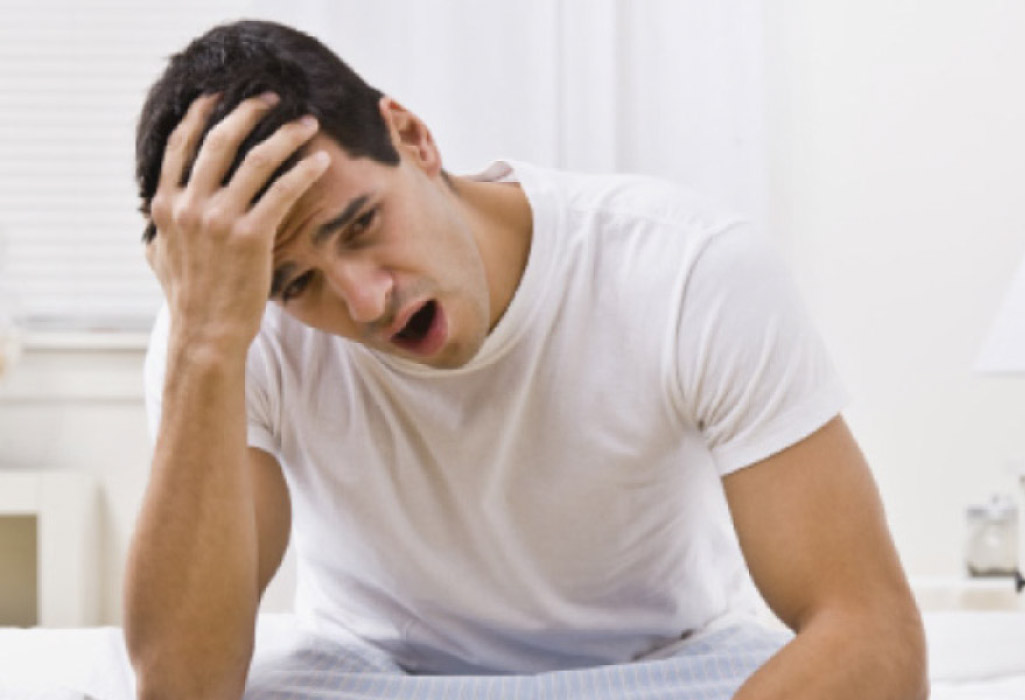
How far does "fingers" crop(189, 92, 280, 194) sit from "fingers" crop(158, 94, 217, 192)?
15mm

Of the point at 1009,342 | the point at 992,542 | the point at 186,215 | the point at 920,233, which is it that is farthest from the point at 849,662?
the point at 920,233

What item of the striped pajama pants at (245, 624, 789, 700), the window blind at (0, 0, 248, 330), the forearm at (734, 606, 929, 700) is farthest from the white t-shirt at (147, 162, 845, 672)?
the window blind at (0, 0, 248, 330)

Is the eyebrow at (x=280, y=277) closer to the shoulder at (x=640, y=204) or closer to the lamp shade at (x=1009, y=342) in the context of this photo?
the shoulder at (x=640, y=204)

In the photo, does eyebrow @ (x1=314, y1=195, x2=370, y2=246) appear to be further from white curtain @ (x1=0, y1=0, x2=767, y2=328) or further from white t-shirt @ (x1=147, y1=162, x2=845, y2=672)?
white curtain @ (x1=0, y1=0, x2=767, y2=328)

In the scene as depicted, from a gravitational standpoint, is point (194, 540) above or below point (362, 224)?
below

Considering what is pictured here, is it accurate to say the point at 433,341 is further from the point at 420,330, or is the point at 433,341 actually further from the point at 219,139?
the point at 219,139

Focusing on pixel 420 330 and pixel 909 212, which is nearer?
pixel 420 330

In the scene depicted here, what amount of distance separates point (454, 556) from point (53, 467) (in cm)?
152

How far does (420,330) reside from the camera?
1227mm

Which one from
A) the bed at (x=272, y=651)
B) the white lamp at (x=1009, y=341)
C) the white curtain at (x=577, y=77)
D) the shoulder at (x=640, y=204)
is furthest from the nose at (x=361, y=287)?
the white curtain at (x=577, y=77)

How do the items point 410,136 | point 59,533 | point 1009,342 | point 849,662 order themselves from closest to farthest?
point 849,662, point 410,136, point 1009,342, point 59,533

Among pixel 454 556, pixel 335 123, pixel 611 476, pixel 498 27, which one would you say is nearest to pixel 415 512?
pixel 454 556

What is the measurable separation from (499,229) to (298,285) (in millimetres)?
219

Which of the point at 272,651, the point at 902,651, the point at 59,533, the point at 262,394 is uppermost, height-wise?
the point at 262,394
